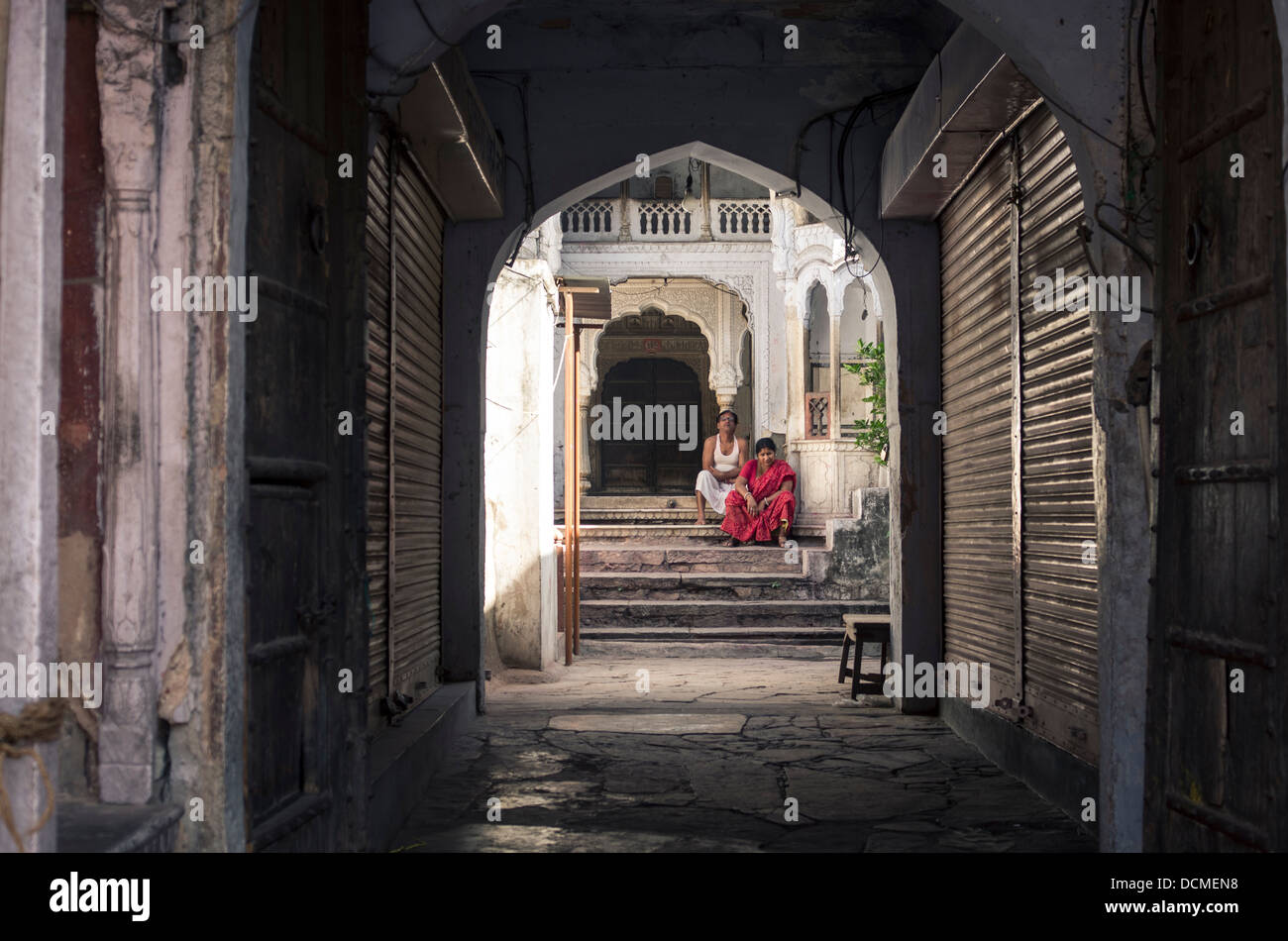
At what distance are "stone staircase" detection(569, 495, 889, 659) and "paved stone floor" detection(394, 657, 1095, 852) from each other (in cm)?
299

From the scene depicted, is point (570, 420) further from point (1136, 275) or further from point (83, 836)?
point (83, 836)

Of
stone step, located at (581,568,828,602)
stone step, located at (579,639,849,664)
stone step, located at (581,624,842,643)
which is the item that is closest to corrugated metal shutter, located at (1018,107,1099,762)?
stone step, located at (579,639,849,664)

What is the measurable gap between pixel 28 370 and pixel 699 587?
11.2m

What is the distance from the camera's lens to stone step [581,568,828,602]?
Result: 1317 centimetres

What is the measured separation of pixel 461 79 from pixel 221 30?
132 inches

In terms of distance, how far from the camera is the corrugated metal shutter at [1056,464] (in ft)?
16.4

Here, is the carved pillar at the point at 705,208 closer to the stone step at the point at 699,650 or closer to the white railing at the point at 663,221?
the white railing at the point at 663,221

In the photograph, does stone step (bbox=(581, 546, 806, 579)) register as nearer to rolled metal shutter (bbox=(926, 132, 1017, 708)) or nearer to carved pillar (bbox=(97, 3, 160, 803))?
rolled metal shutter (bbox=(926, 132, 1017, 708))

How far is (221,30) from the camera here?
2.97 meters

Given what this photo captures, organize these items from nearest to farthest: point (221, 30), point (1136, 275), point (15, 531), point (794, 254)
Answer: point (15, 531) → point (221, 30) → point (1136, 275) → point (794, 254)

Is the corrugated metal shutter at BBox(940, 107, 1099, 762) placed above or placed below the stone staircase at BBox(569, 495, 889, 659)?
above

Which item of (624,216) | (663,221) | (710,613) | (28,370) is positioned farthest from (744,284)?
(28,370)

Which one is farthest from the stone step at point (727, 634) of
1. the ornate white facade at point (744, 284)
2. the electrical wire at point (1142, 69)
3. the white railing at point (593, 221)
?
the white railing at point (593, 221)
